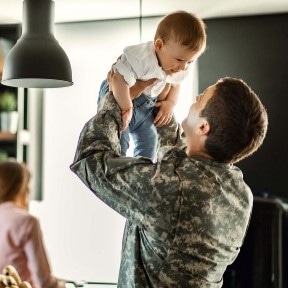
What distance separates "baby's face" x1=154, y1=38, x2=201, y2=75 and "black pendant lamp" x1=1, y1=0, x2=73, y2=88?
1.09 m

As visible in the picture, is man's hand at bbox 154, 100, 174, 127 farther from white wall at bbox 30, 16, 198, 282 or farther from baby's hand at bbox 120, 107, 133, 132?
white wall at bbox 30, 16, 198, 282

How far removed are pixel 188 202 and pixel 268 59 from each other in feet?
8.26

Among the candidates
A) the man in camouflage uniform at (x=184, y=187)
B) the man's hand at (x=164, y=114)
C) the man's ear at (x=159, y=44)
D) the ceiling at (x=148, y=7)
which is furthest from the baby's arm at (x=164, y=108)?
the ceiling at (x=148, y=7)

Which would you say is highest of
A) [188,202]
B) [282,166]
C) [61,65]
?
[61,65]

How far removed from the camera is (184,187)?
1.23 m

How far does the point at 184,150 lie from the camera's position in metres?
1.36

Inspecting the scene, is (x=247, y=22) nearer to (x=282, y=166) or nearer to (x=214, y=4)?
(x=214, y=4)

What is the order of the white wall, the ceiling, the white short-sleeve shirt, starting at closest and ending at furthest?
the white short-sleeve shirt
the ceiling
the white wall

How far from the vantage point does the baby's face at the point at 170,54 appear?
5.24 ft

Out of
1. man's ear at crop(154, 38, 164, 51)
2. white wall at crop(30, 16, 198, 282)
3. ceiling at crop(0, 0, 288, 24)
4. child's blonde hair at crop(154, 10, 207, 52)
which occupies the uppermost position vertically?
ceiling at crop(0, 0, 288, 24)

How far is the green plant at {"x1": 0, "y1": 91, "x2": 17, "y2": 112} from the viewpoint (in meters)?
3.91

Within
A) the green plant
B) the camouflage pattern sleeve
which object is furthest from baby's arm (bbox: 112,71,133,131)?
the green plant

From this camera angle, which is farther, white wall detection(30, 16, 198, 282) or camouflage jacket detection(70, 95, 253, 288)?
white wall detection(30, 16, 198, 282)

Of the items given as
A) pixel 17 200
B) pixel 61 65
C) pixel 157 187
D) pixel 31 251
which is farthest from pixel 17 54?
pixel 157 187
